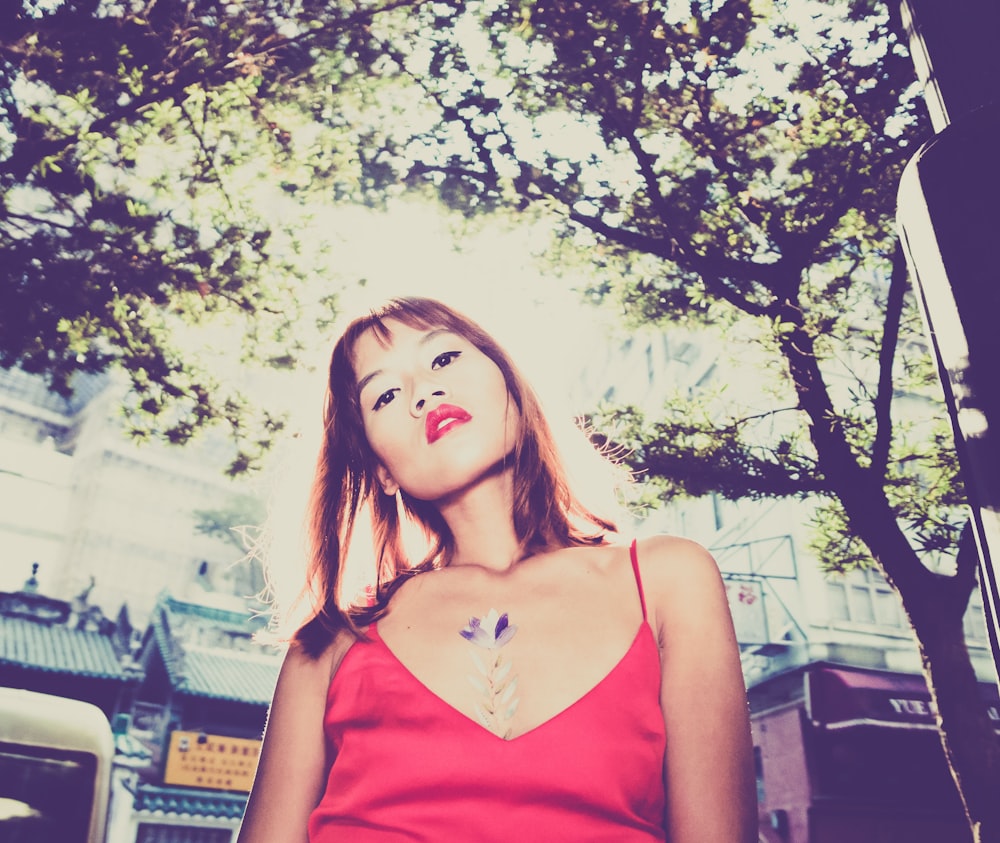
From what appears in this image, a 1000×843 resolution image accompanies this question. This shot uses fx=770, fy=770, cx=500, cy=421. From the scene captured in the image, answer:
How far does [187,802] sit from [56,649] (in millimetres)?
4431

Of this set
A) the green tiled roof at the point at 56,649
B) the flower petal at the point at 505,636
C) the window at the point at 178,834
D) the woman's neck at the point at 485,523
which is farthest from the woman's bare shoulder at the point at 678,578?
the green tiled roof at the point at 56,649

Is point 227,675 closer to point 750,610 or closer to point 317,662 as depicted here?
point 750,610

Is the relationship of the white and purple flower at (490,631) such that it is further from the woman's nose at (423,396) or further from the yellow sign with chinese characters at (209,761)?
the yellow sign with chinese characters at (209,761)

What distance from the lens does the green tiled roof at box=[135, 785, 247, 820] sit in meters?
15.3

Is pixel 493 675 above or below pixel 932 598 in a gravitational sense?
below

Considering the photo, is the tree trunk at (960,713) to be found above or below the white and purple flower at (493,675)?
above

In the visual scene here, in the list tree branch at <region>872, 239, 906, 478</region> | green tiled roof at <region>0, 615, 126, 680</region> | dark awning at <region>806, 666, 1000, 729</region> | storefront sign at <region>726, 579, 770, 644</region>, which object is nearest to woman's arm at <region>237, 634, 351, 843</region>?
tree branch at <region>872, 239, 906, 478</region>

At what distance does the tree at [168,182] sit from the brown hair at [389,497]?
2.94 metres

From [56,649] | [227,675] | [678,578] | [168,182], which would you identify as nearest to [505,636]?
[678,578]

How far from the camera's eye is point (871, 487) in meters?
4.89

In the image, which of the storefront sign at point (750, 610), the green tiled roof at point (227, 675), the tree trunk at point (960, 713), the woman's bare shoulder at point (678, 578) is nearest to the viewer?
the woman's bare shoulder at point (678, 578)

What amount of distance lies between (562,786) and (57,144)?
175 inches

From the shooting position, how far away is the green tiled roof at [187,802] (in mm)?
15327

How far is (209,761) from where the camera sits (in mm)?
16750
